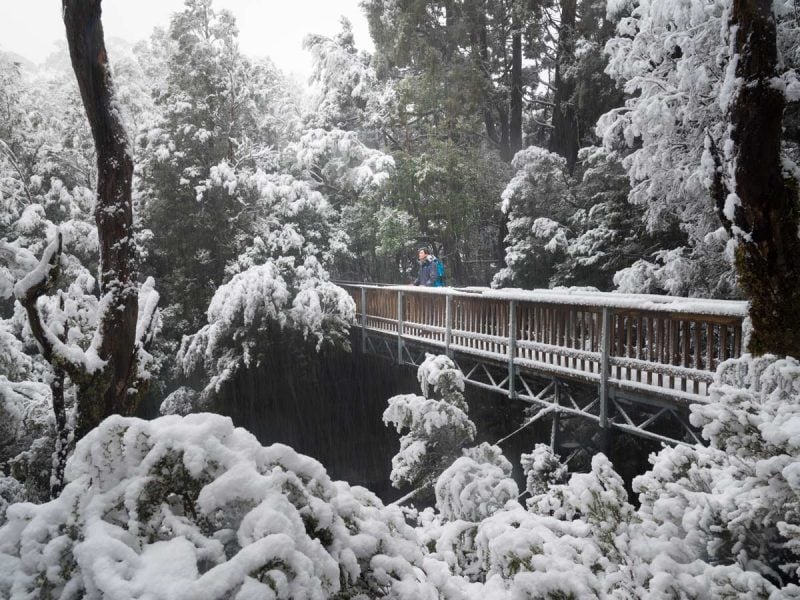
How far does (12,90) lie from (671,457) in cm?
2114

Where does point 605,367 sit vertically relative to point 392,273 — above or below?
below

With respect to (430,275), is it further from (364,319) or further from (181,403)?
(181,403)

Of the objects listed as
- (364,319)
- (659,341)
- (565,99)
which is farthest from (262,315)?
(565,99)

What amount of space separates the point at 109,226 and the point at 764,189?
5.01 m

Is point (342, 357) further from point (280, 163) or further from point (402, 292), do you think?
Result: point (280, 163)

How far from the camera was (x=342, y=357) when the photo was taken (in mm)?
15578

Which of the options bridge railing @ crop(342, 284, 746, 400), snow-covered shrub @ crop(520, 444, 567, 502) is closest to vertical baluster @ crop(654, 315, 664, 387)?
bridge railing @ crop(342, 284, 746, 400)

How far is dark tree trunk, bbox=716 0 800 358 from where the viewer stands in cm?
374

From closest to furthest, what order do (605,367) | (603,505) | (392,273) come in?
(603,505)
(605,367)
(392,273)

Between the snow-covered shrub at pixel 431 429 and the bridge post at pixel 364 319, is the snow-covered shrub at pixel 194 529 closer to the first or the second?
the snow-covered shrub at pixel 431 429

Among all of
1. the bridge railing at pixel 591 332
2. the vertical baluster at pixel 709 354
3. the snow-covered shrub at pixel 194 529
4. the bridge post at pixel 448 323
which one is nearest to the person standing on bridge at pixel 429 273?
the bridge railing at pixel 591 332

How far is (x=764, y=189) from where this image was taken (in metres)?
3.84

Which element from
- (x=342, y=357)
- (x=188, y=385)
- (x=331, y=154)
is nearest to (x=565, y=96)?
(x=331, y=154)

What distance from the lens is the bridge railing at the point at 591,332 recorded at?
5723 millimetres
